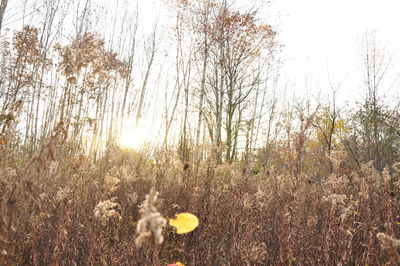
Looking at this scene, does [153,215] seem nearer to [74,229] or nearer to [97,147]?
[74,229]

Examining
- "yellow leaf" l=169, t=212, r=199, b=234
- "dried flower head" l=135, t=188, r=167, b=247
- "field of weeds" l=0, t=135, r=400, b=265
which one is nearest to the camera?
"dried flower head" l=135, t=188, r=167, b=247

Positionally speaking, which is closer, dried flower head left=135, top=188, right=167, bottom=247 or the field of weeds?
dried flower head left=135, top=188, right=167, bottom=247

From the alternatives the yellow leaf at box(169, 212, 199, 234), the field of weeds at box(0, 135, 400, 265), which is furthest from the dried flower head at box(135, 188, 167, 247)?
the yellow leaf at box(169, 212, 199, 234)

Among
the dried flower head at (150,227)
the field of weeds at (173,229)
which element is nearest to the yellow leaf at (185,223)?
the field of weeds at (173,229)

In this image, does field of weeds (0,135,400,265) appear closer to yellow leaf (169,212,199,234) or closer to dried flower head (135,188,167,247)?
dried flower head (135,188,167,247)

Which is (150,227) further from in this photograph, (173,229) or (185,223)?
(173,229)

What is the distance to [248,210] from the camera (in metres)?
2.99

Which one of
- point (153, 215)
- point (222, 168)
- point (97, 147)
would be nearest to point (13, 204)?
point (153, 215)

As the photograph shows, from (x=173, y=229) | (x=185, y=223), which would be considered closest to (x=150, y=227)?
(x=185, y=223)

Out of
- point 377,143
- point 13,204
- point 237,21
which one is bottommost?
point 13,204

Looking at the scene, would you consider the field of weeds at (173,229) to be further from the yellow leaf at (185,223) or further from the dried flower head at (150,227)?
the yellow leaf at (185,223)

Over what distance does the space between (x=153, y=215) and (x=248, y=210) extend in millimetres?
2530

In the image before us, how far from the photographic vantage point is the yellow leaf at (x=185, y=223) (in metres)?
1.02

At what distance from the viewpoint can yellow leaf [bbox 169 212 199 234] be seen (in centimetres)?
102
